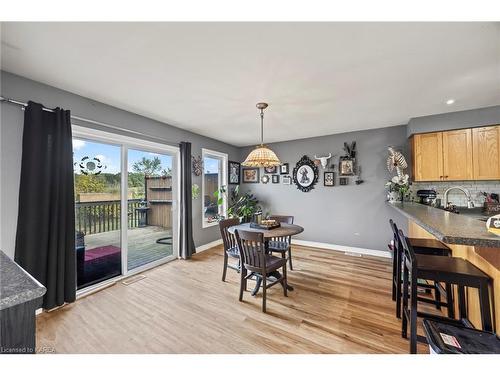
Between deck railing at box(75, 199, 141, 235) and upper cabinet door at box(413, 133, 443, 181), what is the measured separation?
4.54 metres

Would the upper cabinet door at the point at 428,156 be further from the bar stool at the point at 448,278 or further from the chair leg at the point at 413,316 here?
the chair leg at the point at 413,316

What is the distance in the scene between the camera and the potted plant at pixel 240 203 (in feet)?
15.7

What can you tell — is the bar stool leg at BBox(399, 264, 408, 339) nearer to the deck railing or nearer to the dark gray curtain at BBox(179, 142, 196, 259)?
the dark gray curtain at BBox(179, 142, 196, 259)

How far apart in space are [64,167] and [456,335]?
3419 mm

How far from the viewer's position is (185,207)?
369 centimetres

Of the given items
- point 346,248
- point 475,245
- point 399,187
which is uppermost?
point 399,187

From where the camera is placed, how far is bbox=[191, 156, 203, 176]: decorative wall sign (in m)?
4.10

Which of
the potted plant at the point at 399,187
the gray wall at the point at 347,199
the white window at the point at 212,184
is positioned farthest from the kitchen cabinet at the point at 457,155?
the white window at the point at 212,184

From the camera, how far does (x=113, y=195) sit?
9.42ft

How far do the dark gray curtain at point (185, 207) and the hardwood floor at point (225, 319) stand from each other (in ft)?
2.32

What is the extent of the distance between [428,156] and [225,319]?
3733 millimetres

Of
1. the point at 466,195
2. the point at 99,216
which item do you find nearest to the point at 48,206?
the point at 99,216

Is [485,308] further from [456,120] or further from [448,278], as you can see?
[456,120]
